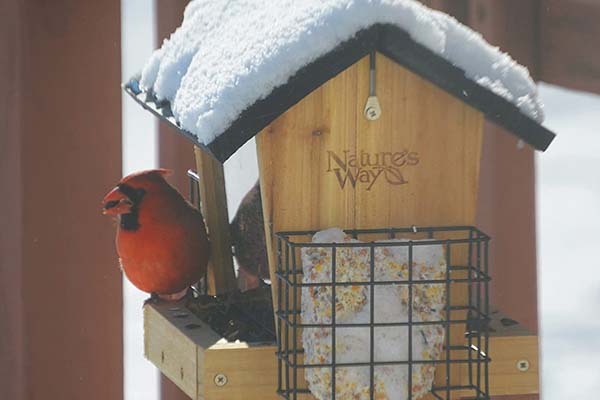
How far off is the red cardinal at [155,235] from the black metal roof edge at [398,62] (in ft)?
0.80

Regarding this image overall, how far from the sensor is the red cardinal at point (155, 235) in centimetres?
259

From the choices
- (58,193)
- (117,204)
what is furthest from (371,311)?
(58,193)

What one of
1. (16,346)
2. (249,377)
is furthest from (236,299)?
(16,346)

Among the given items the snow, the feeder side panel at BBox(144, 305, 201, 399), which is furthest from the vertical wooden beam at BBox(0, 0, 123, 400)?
the snow

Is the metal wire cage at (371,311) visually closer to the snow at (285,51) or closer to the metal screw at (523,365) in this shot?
the metal screw at (523,365)

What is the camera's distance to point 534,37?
287 centimetres

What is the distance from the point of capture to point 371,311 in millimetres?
2262

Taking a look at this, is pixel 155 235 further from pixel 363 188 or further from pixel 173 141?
pixel 173 141

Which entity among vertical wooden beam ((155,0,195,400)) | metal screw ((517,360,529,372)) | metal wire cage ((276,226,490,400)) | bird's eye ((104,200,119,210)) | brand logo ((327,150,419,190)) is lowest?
metal screw ((517,360,529,372))

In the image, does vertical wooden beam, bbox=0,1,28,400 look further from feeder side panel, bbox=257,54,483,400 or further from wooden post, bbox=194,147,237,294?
feeder side panel, bbox=257,54,483,400

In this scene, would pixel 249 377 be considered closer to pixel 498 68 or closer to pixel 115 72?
pixel 498 68

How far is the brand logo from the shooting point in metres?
2.32

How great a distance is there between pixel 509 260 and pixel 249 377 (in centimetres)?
88

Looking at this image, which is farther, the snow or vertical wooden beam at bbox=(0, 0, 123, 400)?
vertical wooden beam at bbox=(0, 0, 123, 400)
